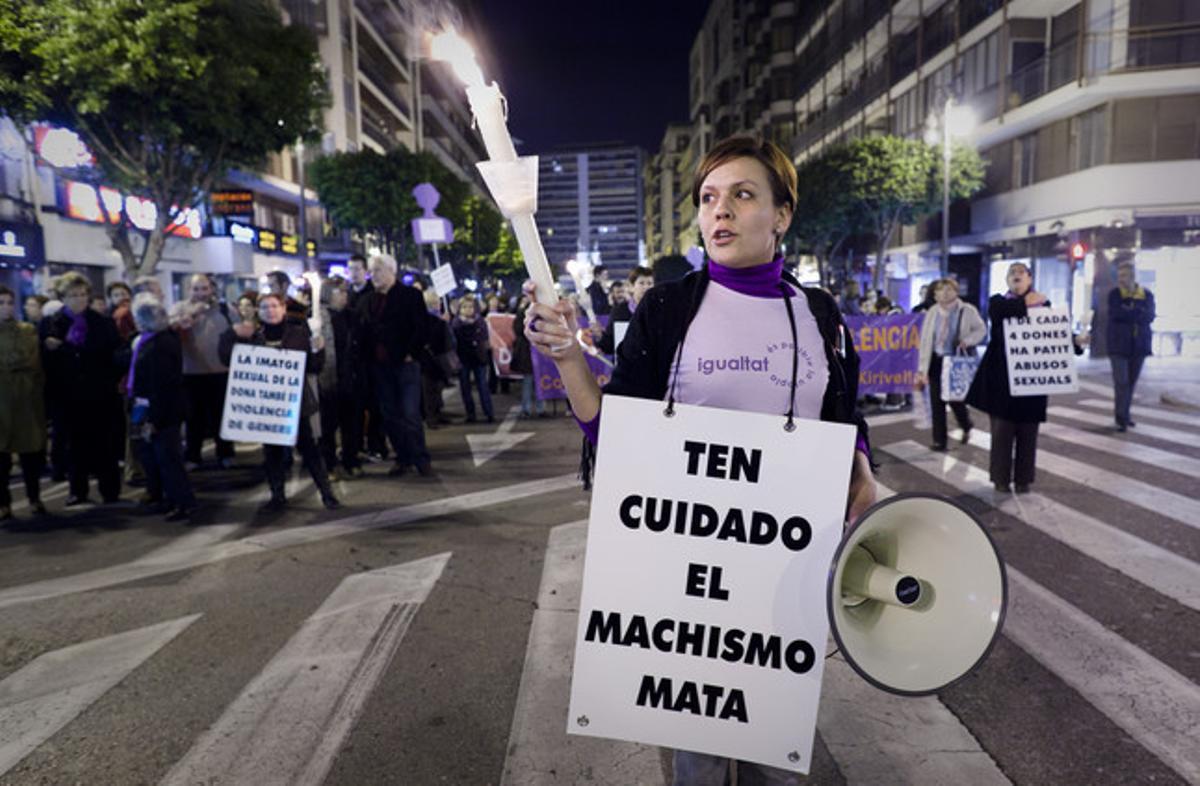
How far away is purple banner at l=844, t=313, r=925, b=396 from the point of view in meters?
11.9

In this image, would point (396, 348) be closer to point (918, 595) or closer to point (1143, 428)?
point (918, 595)

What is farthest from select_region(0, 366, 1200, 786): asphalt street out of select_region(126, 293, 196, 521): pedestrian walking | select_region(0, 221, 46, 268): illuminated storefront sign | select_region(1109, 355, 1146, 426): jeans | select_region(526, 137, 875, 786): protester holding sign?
select_region(0, 221, 46, 268): illuminated storefront sign

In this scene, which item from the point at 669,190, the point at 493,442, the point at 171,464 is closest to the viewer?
the point at 171,464

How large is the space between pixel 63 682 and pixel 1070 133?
94.4ft

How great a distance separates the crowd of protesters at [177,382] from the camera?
6742mm

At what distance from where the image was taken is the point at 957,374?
870cm

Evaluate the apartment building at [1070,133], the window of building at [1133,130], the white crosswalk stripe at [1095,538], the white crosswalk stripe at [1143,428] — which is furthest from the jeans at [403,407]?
the window of building at [1133,130]

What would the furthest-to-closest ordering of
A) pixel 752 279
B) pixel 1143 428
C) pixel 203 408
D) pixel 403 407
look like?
pixel 1143 428 → pixel 203 408 → pixel 403 407 → pixel 752 279

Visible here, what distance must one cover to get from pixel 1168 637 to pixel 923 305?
9.22 m

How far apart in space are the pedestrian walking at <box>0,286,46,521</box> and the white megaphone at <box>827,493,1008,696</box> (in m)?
7.34

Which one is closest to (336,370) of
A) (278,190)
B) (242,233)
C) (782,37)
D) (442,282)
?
(442,282)

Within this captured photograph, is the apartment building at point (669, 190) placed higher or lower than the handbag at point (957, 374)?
higher

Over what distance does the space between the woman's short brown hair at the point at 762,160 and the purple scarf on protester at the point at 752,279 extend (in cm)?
18

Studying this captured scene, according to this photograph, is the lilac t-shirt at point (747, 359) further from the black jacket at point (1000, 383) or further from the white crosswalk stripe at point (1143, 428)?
the white crosswalk stripe at point (1143, 428)
